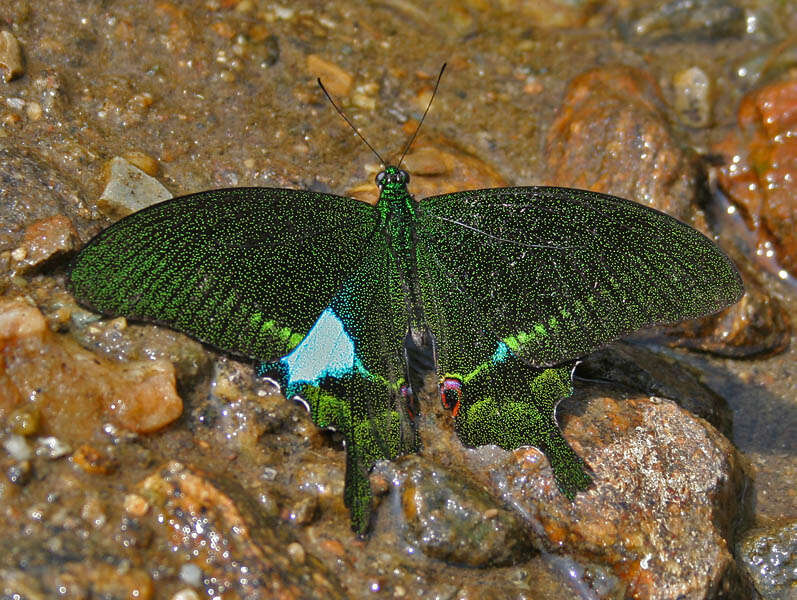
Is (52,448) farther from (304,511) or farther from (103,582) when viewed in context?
(304,511)

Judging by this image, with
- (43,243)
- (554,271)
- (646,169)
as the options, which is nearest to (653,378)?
(554,271)

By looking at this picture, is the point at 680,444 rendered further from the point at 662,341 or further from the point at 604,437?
the point at 662,341

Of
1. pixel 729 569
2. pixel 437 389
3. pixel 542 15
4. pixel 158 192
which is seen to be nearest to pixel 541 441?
pixel 437 389

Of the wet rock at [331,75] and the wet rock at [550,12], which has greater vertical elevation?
the wet rock at [550,12]

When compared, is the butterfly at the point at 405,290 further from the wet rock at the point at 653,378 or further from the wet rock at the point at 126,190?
the wet rock at the point at 126,190

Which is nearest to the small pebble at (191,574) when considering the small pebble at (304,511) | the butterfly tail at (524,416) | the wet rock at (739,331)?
the small pebble at (304,511)
